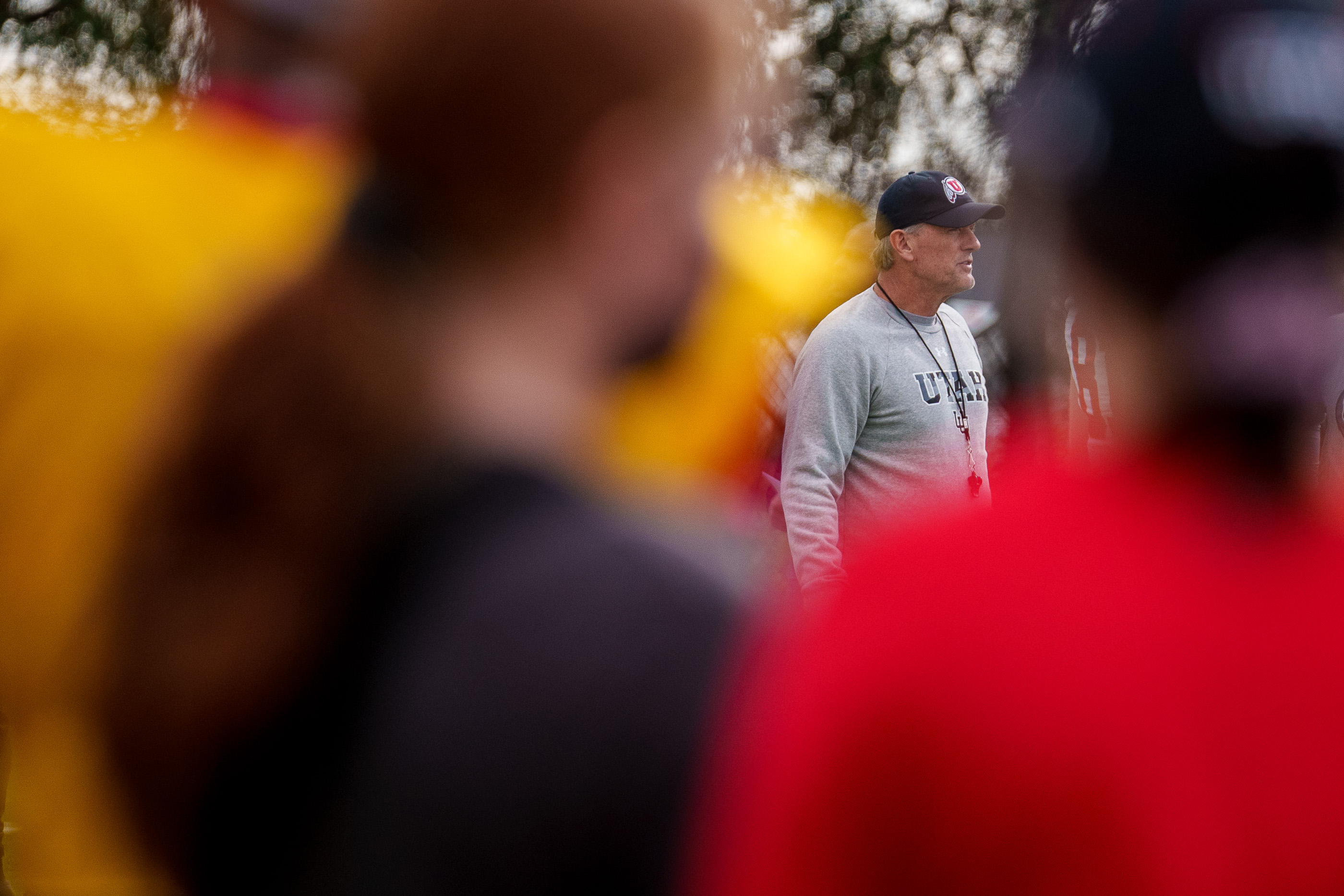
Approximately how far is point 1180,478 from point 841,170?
13024 mm

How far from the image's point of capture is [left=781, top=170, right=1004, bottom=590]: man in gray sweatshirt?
10.4 ft

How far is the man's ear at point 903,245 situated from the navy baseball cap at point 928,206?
0.03m

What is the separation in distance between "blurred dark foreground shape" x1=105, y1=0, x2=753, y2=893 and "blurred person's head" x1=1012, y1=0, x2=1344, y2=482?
265 mm

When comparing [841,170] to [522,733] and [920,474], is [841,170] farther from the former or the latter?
[522,733]

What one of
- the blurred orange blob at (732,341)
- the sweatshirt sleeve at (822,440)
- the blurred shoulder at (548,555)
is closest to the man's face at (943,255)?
the sweatshirt sleeve at (822,440)

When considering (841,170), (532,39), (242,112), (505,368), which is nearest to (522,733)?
(505,368)

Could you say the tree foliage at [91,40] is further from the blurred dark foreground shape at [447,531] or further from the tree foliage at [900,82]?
the tree foliage at [900,82]

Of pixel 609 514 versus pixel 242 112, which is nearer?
pixel 609 514

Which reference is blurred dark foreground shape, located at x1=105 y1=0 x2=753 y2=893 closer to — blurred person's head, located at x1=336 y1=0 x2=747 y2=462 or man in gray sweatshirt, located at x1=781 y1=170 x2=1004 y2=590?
blurred person's head, located at x1=336 y1=0 x2=747 y2=462

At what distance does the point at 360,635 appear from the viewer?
746 millimetres

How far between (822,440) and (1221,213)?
240 centimetres

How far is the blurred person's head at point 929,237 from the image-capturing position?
11.3 ft

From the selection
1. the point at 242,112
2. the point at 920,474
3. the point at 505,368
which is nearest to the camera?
the point at 505,368

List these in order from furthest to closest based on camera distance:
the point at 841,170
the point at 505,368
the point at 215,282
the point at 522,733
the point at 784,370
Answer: the point at 841,170 < the point at 784,370 < the point at 215,282 < the point at 505,368 < the point at 522,733
